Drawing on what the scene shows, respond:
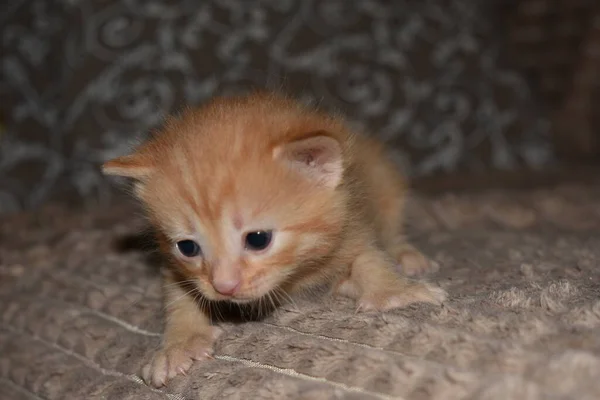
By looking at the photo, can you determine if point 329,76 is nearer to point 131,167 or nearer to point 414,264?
point 414,264

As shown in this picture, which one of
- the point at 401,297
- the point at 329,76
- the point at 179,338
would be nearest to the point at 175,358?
the point at 179,338

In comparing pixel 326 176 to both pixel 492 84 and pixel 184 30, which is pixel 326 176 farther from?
pixel 492 84

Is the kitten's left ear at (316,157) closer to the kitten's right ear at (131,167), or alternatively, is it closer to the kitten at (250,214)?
the kitten at (250,214)

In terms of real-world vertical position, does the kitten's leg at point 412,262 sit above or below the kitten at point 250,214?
below

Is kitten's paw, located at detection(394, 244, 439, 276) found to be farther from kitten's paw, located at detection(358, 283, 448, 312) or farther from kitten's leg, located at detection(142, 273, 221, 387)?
kitten's leg, located at detection(142, 273, 221, 387)

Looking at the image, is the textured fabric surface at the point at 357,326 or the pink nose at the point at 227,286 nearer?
the textured fabric surface at the point at 357,326

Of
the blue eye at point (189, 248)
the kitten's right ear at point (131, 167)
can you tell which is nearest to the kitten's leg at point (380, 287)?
the blue eye at point (189, 248)
